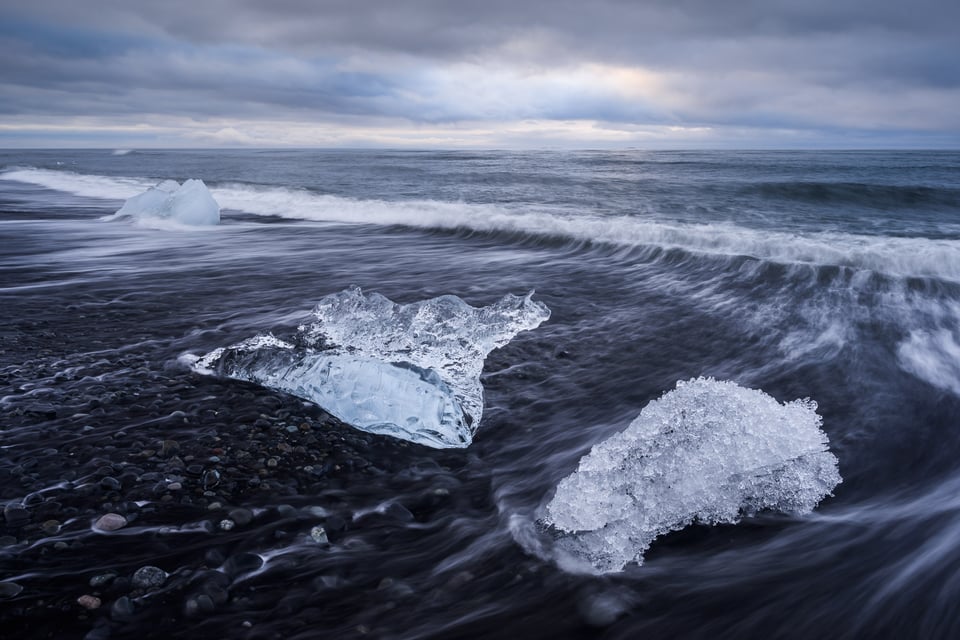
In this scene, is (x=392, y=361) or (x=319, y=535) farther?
(x=392, y=361)

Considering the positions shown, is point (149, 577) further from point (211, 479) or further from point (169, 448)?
point (169, 448)

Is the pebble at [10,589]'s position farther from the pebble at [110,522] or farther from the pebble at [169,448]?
the pebble at [169,448]

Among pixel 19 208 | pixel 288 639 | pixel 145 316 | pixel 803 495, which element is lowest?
pixel 288 639

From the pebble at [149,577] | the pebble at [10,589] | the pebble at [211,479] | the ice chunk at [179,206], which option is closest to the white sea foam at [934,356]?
the pebble at [211,479]

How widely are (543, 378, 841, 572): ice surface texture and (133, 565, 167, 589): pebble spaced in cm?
171

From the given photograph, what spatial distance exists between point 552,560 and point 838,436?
2.43 metres

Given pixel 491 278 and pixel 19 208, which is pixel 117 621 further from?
pixel 19 208

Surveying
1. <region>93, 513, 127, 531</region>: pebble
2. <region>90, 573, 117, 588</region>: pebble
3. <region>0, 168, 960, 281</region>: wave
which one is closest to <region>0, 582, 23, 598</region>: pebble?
<region>90, 573, 117, 588</region>: pebble

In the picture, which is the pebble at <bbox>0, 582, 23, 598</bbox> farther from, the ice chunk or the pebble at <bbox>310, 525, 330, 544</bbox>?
the ice chunk

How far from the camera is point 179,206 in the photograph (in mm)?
13797

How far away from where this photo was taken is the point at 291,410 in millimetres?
3889

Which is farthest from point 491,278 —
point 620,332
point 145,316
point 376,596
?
point 376,596

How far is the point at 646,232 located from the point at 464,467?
960 cm

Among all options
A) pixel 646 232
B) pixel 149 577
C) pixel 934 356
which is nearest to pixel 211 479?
pixel 149 577
